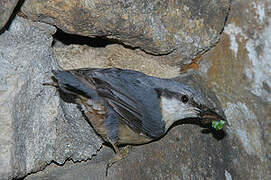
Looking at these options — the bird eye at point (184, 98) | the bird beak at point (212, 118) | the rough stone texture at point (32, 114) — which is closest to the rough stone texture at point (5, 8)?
the rough stone texture at point (32, 114)

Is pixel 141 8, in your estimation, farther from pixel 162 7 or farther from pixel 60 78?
pixel 60 78

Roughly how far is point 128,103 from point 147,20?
0.83 meters

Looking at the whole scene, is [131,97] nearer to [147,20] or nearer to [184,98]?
[184,98]

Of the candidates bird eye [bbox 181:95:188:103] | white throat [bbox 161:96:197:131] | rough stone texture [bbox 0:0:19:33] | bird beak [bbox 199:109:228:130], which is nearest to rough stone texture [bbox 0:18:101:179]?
rough stone texture [bbox 0:0:19:33]

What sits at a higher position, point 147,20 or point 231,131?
point 147,20

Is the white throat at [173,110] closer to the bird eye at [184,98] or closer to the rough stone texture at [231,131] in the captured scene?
the bird eye at [184,98]

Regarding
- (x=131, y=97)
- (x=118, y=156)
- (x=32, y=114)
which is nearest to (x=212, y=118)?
(x=131, y=97)

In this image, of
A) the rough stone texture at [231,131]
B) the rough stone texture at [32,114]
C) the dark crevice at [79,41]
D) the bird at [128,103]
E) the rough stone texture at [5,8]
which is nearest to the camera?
the rough stone texture at [5,8]

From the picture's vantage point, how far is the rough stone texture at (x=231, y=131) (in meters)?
3.53

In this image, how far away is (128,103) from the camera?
3334mm

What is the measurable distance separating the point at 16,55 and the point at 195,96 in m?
1.58

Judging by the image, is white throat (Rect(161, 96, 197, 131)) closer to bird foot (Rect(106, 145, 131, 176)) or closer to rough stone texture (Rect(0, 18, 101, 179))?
bird foot (Rect(106, 145, 131, 176))

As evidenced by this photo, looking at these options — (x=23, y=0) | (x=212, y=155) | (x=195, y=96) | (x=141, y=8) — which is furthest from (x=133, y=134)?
(x=23, y=0)

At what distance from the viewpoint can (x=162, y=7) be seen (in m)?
3.66
